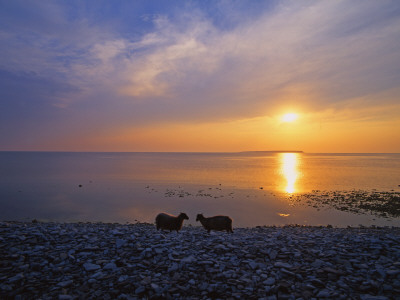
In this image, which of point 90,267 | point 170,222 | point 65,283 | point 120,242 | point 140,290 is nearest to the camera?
point 140,290

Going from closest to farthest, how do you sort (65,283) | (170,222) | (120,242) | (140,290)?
(140,290), (65,283), (120,242), (170,222)

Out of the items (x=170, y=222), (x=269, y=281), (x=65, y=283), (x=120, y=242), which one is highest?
(x=120, y=242)

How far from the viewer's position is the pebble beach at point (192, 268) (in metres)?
6.96

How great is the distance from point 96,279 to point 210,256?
4.09 m

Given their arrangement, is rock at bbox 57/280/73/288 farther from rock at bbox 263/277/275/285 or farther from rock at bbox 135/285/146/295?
rock at bbox 263/277/275/285

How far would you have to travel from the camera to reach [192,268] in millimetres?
8211

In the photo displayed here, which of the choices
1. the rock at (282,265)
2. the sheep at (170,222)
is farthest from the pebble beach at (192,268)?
the sheep at (170,222)

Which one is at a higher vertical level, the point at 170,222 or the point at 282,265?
the point at 282,265

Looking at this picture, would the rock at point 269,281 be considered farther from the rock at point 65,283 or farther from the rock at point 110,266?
the rock at point 65,283

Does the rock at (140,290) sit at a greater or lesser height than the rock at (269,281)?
lesser

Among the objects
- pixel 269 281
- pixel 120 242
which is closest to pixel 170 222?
pixel 120 242

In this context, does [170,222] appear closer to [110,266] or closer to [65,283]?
[110,266]

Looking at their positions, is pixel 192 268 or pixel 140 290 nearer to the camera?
pixel 140 290

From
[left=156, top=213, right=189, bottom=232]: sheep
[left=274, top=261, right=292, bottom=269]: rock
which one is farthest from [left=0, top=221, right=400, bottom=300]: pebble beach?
[left=156, top=213, right=189, bottom=232]: sheep
